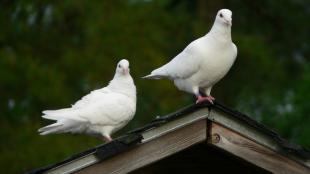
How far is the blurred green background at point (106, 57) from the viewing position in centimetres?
2628

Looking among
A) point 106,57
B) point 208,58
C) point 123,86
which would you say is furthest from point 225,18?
point 106,57

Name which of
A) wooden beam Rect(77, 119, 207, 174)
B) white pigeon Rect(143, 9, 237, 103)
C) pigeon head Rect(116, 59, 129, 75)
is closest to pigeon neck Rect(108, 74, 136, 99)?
pigeon head Rect(116, 59, 129, 75)

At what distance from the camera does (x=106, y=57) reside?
28.0 meters

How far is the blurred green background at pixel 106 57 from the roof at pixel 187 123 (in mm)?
15846

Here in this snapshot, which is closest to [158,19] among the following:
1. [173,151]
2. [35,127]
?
[35,127]

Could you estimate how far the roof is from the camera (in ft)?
26.0

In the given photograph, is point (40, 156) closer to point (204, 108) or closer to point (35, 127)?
point (35, 127)

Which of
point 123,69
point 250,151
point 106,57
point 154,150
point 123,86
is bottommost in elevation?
point 250,151

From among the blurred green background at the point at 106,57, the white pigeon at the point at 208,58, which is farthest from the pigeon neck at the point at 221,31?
the blurred green background at the point at 106,57

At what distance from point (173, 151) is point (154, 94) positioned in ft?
61.2

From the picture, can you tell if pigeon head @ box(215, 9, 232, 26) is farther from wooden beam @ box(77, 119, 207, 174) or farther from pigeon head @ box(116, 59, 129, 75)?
wooden beam @ box(77, 119, 207, 174)

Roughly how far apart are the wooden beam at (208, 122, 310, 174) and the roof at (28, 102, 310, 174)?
0.04 meters

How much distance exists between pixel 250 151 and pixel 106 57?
65.6 feet

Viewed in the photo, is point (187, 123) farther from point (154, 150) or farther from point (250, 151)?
point (250, 151)
